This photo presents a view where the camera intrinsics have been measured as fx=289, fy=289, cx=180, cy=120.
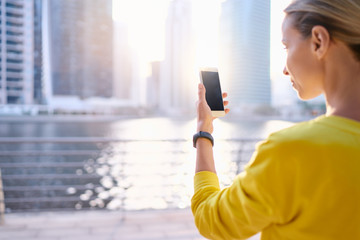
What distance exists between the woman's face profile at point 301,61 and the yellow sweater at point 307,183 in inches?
2.7

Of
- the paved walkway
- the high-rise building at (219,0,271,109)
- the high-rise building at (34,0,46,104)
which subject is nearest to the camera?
the paved walkway

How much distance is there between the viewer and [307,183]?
37 cm

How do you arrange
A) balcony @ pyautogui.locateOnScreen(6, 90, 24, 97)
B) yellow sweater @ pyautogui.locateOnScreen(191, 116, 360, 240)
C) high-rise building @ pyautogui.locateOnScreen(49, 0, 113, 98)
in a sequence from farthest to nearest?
high-rise building @ pyautogui.locateOnScreen(49, 0, 113, 98) < balcony @ pyautogui.locateOnScreen(6, 90, 24, 97) < yellow sweater @ pyautogui.locateOnScreen(191, 116, 360, 240)

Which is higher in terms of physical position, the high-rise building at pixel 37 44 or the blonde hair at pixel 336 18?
the high-rise building at pixel 37 44

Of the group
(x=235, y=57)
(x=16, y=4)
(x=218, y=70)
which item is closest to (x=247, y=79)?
(x=235, y=57)

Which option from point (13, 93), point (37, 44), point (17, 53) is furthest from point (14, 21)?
point (13, 93)

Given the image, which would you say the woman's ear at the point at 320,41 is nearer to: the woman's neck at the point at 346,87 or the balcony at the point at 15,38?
the woman's neck at the point at 346,87

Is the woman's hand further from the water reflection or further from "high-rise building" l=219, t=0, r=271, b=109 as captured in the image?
"high-rise building" l=219, t=0, r=271, b=109

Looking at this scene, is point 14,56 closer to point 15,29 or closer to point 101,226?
point 15,29

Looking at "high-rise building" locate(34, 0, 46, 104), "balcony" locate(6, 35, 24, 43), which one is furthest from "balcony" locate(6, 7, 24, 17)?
"high-rise building" locate(34, 0, 46, 104)

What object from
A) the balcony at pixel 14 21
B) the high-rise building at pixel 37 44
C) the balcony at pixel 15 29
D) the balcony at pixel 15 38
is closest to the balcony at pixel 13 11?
the balcony at pixel 14 21

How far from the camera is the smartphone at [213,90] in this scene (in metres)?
0.64

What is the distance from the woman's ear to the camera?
15.8 inches

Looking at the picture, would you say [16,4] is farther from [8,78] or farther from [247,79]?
[247,79]
